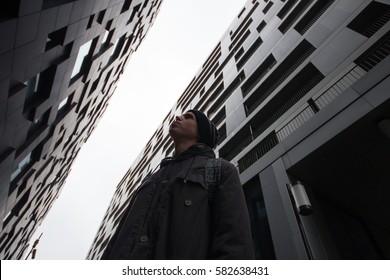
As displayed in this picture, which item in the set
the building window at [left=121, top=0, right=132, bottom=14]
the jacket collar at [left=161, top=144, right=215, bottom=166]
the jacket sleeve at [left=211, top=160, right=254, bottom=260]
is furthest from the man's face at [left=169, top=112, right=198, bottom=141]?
the building window at [left=121, top=0, right=132, bottom=14]

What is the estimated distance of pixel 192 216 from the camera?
65.0 inches

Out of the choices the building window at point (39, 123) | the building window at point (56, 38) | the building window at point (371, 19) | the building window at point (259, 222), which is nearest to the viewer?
the building window at point (259, 222)

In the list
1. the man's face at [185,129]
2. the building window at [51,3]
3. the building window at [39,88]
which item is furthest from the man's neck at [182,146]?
→ the building window at [39,88]

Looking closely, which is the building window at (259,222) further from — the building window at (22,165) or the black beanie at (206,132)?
the building window at (22,165)

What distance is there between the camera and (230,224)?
1.52 metres

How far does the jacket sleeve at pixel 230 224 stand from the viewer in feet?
4.63

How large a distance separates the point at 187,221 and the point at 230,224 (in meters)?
0.31

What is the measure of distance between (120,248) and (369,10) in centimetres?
1220

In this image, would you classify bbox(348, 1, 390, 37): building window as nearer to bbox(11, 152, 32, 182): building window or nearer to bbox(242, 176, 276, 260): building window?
bbox(242, 176, 276, 260): building window

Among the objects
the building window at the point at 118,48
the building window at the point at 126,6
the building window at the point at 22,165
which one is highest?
the building window at the point at 118,48

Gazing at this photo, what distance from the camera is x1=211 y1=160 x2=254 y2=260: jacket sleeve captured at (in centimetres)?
141

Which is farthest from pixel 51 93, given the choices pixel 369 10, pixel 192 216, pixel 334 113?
pixel 369 10

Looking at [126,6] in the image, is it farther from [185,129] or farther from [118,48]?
[185,129]

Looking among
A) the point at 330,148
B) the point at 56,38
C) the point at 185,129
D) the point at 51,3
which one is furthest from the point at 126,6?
the point at 185,129
